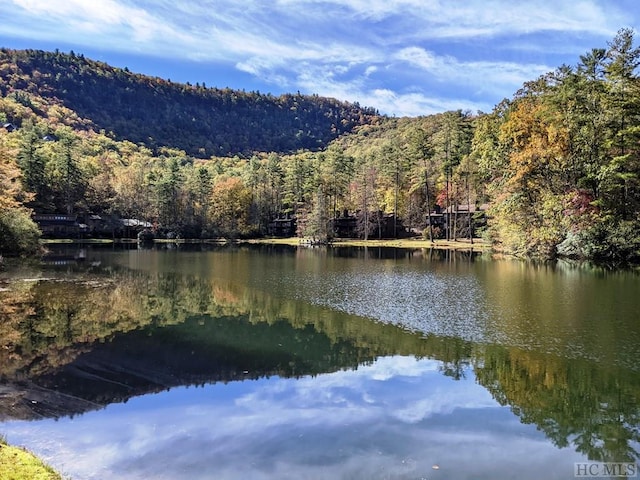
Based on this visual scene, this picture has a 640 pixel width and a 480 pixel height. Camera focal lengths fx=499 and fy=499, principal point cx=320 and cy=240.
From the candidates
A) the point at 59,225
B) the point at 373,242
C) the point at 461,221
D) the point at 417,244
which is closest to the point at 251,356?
the point at 417,244

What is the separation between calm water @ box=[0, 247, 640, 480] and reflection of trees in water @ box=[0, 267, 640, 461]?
0.22ft

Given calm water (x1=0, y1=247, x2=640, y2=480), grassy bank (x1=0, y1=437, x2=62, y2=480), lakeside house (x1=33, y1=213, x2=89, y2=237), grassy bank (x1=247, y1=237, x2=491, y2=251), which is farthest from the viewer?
lakeside house (x1=33, y1=213, x2=89, y2=237)

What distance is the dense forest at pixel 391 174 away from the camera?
41.4 m

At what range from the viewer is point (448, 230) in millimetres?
73812

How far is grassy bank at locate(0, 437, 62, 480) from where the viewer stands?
6.33m

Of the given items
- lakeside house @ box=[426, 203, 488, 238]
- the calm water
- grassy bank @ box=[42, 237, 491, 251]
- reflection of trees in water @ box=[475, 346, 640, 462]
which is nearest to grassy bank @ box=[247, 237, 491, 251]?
grassy bank @ box=[42, 237, 491, 251]

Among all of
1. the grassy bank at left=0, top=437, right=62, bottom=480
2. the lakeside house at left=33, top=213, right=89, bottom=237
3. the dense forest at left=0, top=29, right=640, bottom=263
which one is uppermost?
the dense forest at left=0, top=29, right=640, bottom=263

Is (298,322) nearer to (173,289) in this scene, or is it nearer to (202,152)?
(173,289)

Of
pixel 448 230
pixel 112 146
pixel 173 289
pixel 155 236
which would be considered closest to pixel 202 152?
pixel 112 146

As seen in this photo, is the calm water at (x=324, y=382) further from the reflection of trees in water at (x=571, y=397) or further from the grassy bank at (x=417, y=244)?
the grassy bank at (x=417, y=244)

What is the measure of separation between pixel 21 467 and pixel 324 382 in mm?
7470

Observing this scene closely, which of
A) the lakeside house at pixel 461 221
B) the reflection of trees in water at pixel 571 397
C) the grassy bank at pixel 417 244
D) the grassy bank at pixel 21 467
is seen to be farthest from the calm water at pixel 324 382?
the lakeside house at pixel 461 221

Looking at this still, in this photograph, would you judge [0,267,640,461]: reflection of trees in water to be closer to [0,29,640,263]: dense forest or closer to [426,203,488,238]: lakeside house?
Result: [0,29,640,263]: dense forest

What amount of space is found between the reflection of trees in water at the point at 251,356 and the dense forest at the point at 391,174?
2195cm
